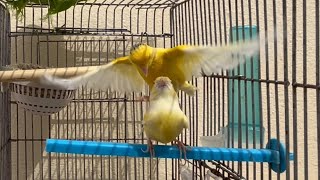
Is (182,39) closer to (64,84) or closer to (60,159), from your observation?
(60,159)

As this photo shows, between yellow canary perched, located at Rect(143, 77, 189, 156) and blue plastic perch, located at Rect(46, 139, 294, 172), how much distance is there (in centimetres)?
1

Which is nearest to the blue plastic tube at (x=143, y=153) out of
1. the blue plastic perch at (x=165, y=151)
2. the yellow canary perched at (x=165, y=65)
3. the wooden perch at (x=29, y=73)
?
the blue plastic perch at (x=165, y=151)

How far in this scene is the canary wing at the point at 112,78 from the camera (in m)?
0.70

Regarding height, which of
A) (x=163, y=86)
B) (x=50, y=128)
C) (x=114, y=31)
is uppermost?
(x=114, y=31)

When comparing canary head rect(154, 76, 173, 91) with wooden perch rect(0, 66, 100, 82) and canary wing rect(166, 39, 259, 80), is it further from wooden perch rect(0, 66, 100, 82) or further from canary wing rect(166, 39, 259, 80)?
wooden perch rect(0, 66, 100, 82)

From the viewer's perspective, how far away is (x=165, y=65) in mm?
664

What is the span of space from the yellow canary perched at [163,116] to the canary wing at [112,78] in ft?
0.33

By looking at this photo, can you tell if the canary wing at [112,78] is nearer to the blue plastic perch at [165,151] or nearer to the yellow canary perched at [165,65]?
the yellow canary perched at [165,65]

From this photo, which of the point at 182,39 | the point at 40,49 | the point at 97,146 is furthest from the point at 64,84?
the point at 40,49

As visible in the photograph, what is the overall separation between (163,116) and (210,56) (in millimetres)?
98

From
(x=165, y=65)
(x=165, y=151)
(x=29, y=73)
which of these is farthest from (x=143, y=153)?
(x=29, y=73)

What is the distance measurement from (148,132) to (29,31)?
88 cm

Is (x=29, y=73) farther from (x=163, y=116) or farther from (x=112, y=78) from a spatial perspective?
(x=163, y=116)

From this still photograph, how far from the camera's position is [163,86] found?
23.9 inches
